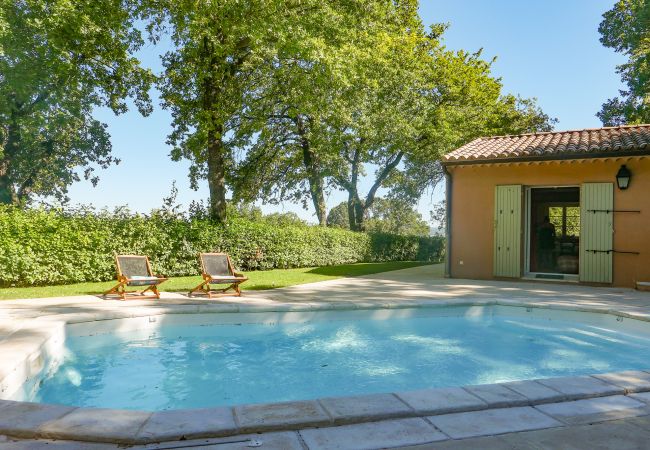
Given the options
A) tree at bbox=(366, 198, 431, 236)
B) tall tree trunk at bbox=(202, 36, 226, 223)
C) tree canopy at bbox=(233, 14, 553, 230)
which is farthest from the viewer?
tree at bbox=(366, 198, 431, 236)

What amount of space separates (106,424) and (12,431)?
508 mm

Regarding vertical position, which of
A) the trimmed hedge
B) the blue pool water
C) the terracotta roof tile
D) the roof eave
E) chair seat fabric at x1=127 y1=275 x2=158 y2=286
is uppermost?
the terracotta roof tile

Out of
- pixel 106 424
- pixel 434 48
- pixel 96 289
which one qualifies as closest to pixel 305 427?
pixel 106 424

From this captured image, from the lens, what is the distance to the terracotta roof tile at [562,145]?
1098cm

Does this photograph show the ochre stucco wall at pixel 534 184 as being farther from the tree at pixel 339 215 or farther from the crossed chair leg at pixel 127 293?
the tree at pixel 339 215

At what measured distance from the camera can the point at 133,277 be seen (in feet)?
29.0

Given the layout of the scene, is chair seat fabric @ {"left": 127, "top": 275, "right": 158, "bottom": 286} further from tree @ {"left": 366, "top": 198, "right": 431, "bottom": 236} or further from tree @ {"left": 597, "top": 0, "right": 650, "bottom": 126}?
tree @ {"left": 366, "top": 198, "right": 431, "bottom": 236}

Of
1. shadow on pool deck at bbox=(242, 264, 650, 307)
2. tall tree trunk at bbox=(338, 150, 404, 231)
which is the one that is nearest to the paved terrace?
→ shadow on pool deck at bbox=(242, 264, 650, 307)

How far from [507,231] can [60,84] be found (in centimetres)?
1582

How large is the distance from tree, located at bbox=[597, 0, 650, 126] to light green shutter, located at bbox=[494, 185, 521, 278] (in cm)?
1193

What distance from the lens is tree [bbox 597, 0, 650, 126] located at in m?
20.1

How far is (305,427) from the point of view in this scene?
9.89 feet

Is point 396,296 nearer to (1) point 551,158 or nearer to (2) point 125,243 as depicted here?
(1) point 551,158

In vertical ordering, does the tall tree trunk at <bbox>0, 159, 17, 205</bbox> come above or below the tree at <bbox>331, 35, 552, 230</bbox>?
below
